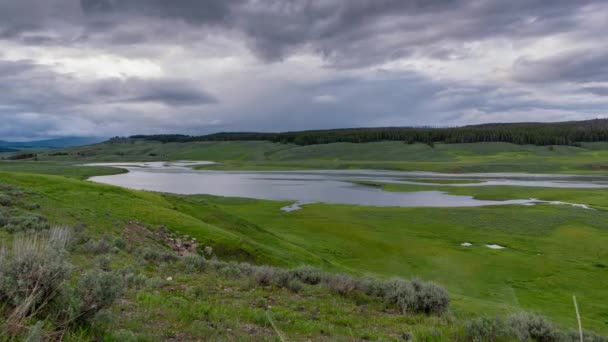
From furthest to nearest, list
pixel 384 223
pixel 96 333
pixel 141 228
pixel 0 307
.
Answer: pixel 384 223 < pixel 141 228 < pixel 96 333 < pixel 0 307

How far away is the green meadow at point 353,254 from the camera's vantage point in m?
7.45

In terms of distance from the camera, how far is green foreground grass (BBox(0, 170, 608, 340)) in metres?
8.08

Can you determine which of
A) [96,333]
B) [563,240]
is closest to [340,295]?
[96,333]

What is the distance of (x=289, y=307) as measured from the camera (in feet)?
28.6

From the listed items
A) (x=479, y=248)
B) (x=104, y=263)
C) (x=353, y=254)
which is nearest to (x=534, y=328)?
(x=104, y=263)

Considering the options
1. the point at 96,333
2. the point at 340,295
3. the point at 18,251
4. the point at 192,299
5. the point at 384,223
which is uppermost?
the point at 18,251

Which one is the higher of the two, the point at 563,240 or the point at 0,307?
the point at 0,307

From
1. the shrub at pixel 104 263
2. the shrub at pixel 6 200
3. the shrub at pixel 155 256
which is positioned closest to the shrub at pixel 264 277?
the shrub at pixel 155 256

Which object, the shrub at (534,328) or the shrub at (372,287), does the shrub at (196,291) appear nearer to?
the shrub at (372,287)

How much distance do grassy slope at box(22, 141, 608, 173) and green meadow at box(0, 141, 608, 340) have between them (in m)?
47.3

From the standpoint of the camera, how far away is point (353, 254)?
25578 millimetres

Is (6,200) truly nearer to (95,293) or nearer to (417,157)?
(95,293)

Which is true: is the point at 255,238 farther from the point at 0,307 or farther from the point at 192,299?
the point at 0,307

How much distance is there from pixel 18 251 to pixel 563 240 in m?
33.4
